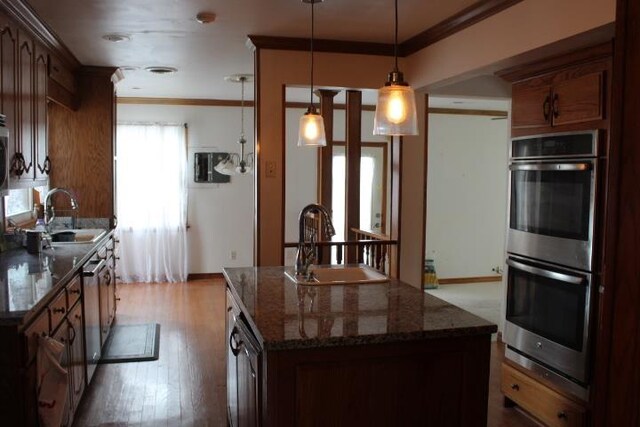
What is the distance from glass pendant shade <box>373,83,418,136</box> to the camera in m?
2.19

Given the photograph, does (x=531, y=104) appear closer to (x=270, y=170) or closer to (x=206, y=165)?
(x=270, y=170)

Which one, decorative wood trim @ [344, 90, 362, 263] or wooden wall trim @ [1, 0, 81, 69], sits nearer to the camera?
wooden wall trim @ [1, 0, 81, 69]

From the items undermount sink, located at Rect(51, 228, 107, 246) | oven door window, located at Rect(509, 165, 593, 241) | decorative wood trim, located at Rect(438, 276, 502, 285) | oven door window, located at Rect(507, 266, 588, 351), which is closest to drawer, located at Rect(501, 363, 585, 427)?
oven door window, located at Rect(507, 266, 588, 351)

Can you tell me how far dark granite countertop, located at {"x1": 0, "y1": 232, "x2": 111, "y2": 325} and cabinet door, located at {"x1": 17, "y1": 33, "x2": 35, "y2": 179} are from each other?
525 mm

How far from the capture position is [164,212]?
7.32m

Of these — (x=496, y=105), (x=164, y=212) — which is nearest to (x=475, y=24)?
(x=496, y=105)

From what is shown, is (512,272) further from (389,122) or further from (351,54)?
(351,54)

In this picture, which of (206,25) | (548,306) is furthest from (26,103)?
(548,306)

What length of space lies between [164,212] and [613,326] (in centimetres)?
694

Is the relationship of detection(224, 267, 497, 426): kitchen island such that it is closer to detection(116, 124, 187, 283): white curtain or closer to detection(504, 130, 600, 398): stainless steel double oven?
detection(504, 130, 600, 398): stainless steel double oven

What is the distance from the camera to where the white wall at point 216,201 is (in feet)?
24.2

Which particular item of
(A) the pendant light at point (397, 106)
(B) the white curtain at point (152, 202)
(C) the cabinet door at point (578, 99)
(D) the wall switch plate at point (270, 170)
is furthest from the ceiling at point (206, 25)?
(B) the white curtain at point (152, 202)

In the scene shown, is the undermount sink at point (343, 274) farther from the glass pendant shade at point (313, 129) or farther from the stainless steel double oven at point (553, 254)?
the stainless steel double oven at point (553, 254)

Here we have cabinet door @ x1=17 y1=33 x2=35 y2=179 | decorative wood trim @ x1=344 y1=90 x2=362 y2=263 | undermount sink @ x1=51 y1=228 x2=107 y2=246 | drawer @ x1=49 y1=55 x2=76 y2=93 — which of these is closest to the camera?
cabinet door @ x1=17 y1=33 x2=35 y2=179
